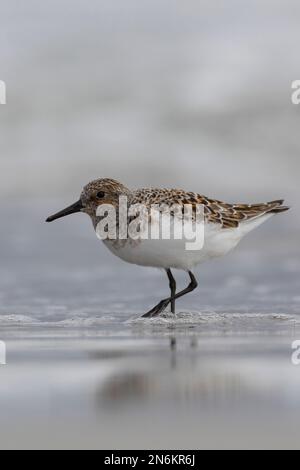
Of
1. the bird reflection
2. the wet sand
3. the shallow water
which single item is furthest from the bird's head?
the bird reflection

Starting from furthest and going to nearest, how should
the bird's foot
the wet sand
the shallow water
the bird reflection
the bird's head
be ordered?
the bird's head
the bird's foot
the bird reflection
the shallow water
the wet sand

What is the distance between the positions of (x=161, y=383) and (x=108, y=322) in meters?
3.22

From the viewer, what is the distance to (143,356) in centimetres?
626

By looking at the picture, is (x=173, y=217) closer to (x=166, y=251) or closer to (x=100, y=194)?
(x=166, y=251)

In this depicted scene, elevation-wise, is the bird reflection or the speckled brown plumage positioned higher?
the speckled brown plumage

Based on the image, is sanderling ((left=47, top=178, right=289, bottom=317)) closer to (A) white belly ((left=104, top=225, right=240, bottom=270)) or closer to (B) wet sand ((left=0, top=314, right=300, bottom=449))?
(A) white belly ((left=104, top=225, right=240, bottom=270))

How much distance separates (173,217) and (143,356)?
2455 mm

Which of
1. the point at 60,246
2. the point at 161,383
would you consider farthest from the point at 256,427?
the point at 60,246

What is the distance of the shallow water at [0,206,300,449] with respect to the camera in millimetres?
4340

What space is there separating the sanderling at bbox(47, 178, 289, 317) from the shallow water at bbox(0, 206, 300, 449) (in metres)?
0.46

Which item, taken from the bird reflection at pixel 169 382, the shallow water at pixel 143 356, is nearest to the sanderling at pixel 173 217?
the shallow water at pixel 143 356

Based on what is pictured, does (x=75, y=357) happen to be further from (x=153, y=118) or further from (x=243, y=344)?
(x=153, y=118)

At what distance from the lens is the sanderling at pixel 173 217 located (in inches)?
338

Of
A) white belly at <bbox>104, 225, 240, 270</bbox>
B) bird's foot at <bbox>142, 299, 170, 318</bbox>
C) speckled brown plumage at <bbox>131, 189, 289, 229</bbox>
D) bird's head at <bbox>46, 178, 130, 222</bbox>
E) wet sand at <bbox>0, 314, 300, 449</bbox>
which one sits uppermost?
bird's head at <bbox>46, 178, 130, 222</bbox>
